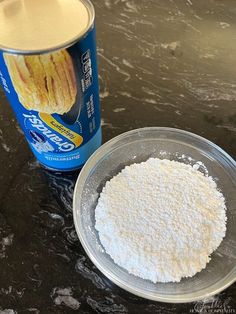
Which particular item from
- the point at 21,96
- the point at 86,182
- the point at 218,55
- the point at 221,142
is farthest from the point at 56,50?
the point at 218,55

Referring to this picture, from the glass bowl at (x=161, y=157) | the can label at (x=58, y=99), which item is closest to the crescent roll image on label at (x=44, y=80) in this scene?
the can label at (x=58, y=99)

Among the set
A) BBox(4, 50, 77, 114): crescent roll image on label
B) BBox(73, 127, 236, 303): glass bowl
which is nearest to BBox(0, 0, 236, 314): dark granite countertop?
BBox(73, 127, 236, 303): glass bowl

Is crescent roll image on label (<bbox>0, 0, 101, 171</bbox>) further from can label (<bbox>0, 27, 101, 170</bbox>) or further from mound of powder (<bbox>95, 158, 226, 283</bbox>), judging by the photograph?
mound of powder (<bbox>95, 158, 226, 283</bbox>)

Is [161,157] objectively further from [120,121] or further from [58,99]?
[58,99]

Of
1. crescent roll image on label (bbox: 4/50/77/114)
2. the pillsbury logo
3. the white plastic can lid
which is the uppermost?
the white plastic can lid

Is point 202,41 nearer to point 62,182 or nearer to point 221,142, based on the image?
point 221,142

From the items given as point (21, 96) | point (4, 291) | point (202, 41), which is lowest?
point (4, 291)
